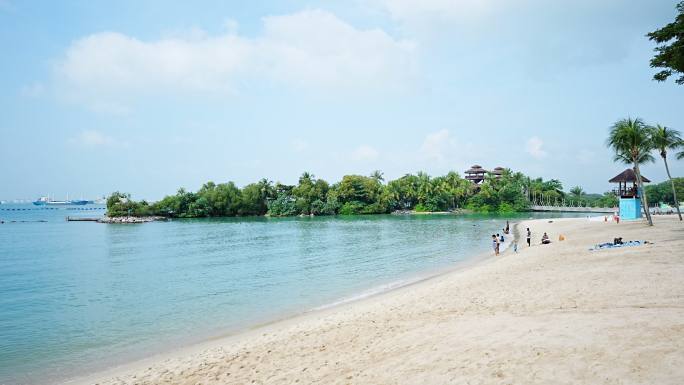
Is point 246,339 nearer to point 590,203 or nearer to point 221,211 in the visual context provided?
point 221,211

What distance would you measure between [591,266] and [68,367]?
19799 mm

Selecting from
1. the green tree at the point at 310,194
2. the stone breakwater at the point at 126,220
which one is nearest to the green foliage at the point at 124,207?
the stone breakwater at the point at 126,220

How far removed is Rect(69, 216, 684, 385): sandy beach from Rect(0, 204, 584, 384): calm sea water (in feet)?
7.38

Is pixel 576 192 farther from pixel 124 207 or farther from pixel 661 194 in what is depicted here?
pixel 124 207

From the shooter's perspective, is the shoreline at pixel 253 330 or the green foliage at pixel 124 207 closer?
the shoreline at pixel 253 330

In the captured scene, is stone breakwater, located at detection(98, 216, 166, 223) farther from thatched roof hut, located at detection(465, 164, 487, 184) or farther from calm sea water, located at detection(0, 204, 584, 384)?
thatched roof hut, located at detection(465, 164, 487, 184)

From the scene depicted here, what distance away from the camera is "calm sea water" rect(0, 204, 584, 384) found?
1368cm

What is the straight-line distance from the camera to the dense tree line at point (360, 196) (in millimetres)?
122312

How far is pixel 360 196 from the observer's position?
129000mm

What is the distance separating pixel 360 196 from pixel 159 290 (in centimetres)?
10690

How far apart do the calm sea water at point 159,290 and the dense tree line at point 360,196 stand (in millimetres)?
77861

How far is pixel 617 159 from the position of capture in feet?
141

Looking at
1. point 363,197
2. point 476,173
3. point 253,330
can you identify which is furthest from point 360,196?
point 253,330

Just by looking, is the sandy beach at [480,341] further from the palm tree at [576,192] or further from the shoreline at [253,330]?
the palm tree at [576,192]
